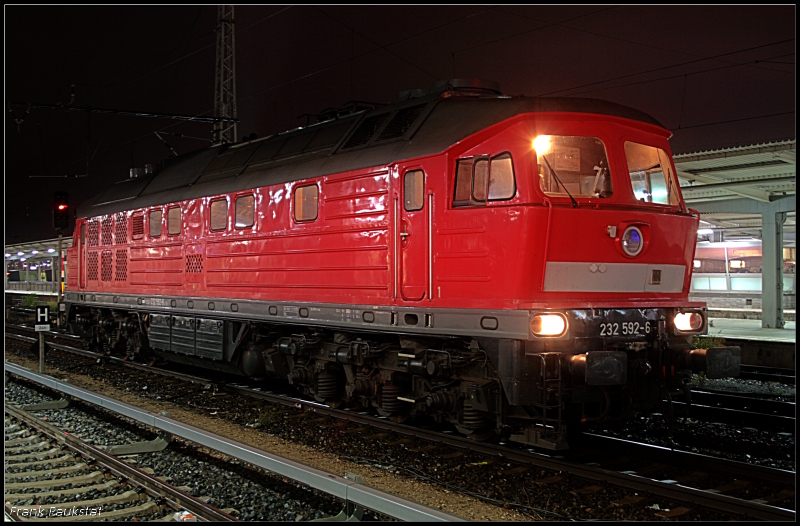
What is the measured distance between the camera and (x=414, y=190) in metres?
8.12

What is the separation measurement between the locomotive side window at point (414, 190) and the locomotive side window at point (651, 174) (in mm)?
2468

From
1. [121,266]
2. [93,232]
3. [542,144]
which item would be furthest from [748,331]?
[93,232]

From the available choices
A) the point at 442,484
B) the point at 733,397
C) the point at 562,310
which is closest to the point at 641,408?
the point at 562,310

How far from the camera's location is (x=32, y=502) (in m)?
6.25

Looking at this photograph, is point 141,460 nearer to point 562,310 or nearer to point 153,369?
point 562,310

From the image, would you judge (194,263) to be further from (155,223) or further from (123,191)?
(123,191)

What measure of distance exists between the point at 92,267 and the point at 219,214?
280 inches

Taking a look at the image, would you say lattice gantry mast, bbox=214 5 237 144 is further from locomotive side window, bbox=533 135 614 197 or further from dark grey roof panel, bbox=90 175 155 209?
locomotive side window, bbox=533 135 614 197

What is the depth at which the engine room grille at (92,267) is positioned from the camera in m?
17.0

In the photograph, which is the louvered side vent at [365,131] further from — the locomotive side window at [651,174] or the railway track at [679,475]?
the railway track at [679,475]

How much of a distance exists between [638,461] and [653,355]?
4.09ft

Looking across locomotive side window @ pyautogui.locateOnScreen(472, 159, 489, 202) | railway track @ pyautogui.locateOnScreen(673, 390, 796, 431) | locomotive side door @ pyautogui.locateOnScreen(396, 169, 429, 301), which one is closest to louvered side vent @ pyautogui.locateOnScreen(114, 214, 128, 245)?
locomotive side door @ pyautogui.locateOnScreen(396, 169, 429, 301)

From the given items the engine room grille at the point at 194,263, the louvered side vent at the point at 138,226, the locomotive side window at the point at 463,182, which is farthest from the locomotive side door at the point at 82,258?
the locomotive side window at the point at 463,182

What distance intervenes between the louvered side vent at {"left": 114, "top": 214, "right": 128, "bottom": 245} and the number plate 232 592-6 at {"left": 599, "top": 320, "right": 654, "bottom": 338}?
39.3 ft
